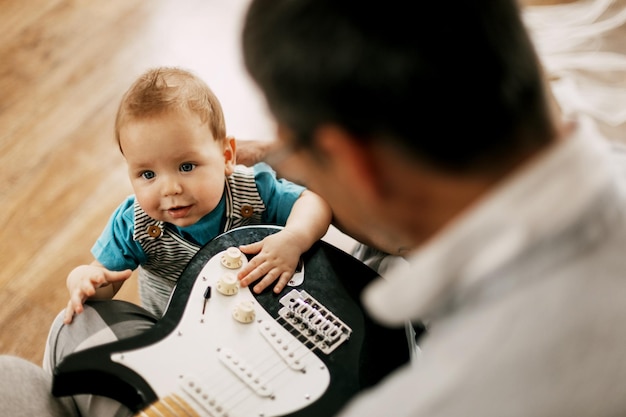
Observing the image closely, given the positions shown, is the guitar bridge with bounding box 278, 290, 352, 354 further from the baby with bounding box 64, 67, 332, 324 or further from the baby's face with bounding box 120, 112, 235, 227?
the baby's face with bounding box 120, 112, 235, 227

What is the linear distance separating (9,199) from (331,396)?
46.7 inches

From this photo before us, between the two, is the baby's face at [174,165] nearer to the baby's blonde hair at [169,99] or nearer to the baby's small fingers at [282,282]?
the baby's blonde hair at [169,99]

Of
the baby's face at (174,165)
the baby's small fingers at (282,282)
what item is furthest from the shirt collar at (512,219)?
the baby's face at (174,165)

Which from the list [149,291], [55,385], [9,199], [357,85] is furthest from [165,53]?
[357,85]

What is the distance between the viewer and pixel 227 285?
1070 millimetres

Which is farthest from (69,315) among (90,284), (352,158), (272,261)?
(352,158)

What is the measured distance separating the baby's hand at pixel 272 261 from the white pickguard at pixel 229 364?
1.8 inches

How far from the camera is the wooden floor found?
1.60 metres

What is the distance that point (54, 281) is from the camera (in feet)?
5.20

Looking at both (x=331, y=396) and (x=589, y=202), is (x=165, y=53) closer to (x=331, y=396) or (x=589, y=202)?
(x=331, y=396)

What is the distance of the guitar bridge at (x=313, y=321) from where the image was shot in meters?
1.02

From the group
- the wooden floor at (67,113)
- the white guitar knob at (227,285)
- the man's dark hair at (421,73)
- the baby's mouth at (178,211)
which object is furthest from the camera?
the wooden floor at (67,113)

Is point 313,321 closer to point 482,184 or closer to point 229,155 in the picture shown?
point 229,155

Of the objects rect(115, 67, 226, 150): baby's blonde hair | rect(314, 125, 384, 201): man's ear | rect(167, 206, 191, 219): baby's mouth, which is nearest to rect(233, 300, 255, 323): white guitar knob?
rect(167, 206, 191, 219): baby's mouth
